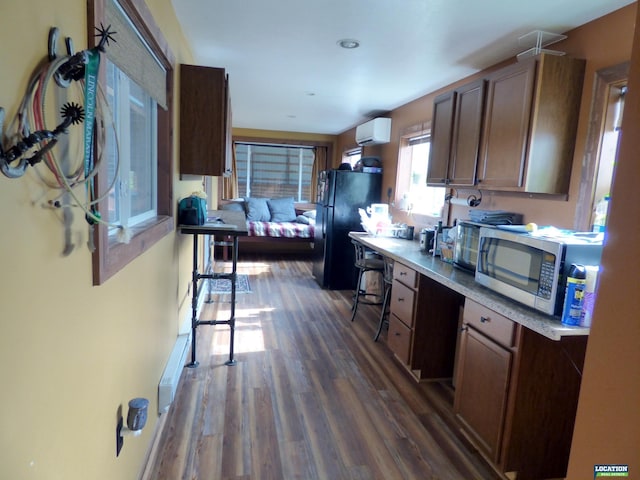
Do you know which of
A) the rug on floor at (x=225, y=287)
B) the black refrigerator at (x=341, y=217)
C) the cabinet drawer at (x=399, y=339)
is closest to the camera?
the cabinet drawer at (x=399, y=339)

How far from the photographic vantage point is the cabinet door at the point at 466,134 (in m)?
2.67

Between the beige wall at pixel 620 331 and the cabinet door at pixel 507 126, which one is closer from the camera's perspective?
the beige wall at pixel 620 331

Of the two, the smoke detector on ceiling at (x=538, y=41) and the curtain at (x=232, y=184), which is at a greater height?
the smoke detector on ceiling at (x=538, y=41)

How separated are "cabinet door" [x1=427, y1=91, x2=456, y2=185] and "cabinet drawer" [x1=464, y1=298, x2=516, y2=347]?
1.28 metres

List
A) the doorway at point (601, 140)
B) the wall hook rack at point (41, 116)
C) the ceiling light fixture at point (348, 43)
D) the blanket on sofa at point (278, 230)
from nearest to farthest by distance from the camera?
the wall hook rack at point (41, 116) < the doorway at point (601, 140) < the ceiling light fixture at point (348, 43) < the blanket on sofa at point (278, 230)

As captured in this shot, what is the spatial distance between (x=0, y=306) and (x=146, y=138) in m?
1.82

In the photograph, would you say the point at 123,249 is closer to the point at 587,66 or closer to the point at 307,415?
the point at 307,415

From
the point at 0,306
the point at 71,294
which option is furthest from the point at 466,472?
the point at 0,306

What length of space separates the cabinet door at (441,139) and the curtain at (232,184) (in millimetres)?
4830

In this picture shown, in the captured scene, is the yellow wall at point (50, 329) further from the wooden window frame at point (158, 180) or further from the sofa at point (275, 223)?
the sofa at point (275, 223)

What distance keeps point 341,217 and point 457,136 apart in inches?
87.1

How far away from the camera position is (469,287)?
213 cm

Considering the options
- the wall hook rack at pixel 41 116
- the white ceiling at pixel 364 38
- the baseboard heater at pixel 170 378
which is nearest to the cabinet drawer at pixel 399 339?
the baseboard heater at pixel 170 378

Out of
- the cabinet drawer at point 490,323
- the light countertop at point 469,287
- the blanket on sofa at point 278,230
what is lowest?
the blanket on sofa at point 278,230
